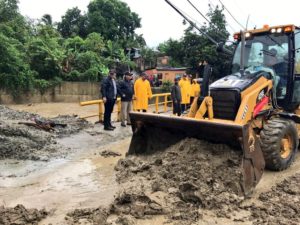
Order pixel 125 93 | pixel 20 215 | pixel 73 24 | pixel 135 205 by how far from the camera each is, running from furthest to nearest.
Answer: pixel 73 24 → pixel 125 93 → pixel 135 205 → pixel 20 215

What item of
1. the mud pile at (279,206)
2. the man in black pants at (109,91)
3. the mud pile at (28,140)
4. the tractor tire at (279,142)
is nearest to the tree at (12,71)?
the mud pile at (28,140)

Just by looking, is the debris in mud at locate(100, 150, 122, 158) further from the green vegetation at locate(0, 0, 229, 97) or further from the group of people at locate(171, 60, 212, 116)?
the green vegetation at locate(0, 0, 229, 97)

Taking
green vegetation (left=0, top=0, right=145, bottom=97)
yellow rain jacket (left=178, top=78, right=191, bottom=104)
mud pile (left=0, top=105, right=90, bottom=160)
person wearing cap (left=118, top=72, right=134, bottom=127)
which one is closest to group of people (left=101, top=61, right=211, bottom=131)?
person wearing cap (left=118, top=72, right=134, bottom=127)

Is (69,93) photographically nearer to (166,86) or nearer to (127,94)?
(166,86)

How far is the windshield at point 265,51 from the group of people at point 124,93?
4.24 metres

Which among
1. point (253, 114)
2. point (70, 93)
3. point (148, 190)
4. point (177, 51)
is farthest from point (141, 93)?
point (177, 51)

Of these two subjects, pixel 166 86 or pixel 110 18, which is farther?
pixel 110 18

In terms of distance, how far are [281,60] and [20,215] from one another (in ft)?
18.3

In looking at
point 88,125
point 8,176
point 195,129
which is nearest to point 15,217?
point 8,176

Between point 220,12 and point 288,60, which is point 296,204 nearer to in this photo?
point 288,60

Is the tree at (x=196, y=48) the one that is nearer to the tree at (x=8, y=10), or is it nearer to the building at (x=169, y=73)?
the building at (x=169, y=73)

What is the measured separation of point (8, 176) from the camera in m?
7.01

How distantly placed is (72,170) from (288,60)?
4480 millimetres

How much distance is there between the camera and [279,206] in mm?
5438
